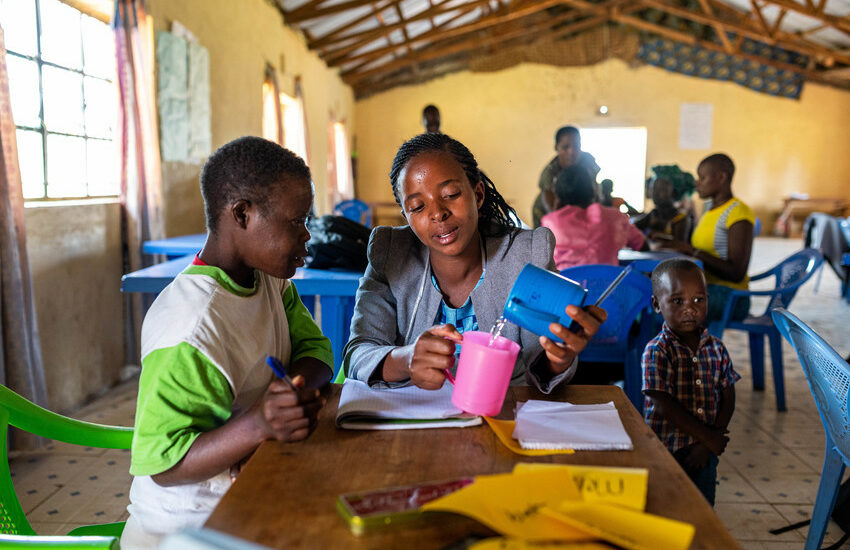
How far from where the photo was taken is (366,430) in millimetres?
1048

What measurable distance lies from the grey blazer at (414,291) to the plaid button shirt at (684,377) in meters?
0.56

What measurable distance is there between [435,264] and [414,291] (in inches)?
3.2

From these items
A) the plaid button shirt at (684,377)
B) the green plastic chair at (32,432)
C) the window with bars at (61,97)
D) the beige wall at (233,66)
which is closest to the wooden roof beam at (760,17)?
the beige wall at (233,66)

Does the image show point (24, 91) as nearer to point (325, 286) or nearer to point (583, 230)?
point (325, 286)

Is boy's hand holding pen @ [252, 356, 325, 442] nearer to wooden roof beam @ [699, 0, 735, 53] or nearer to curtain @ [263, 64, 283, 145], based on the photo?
curtain @ [263, 64, 283, 145]

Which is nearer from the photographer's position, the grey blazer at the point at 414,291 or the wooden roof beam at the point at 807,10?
the grey blazer at the point at 414,291

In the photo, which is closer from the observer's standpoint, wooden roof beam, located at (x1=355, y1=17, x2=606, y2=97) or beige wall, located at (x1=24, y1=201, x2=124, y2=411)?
beige wall, located at (x1=24, y1=201, x2=124, y2=411)

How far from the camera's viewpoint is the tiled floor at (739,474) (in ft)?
7.29

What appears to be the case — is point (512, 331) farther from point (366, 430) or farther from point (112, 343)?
point (112, 343)

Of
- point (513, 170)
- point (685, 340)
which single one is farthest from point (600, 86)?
point (685, 340)

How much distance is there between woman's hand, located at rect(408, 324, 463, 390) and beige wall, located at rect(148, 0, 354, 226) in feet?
12.0

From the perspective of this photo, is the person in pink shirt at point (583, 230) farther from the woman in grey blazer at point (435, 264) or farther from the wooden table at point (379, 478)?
the wooden table at point (379, 478)

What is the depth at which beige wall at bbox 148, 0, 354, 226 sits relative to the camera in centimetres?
458

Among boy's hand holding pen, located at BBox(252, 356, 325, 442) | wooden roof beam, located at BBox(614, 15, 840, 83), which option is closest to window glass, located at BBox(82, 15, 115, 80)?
boy's hand holding pen, located at BBox(252, 356, 325, 442)
